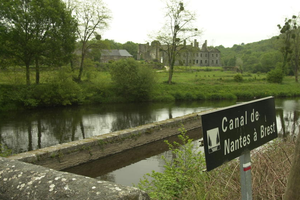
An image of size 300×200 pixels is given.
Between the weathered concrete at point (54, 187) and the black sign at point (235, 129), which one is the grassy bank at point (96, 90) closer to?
the black sign at point (235, 129)

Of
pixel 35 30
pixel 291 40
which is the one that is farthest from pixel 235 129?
pixel 291 40

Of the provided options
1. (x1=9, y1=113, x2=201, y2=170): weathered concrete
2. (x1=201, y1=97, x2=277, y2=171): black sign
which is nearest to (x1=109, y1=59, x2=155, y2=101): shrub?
(x1=9, y1=113, x2=201, y2=170): weathered concrete

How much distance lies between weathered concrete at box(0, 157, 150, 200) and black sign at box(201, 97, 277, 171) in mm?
934

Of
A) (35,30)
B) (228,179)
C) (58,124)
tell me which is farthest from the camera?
(35,30)

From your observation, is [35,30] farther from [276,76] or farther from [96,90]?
[276,76]

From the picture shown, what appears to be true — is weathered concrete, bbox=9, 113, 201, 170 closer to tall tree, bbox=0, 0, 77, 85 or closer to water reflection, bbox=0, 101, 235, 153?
water reflection, bbox=0, 101, 235, 153

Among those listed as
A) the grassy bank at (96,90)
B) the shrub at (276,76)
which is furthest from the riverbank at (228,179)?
the shrub at (276,76)

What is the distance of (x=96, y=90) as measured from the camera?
2997 cm

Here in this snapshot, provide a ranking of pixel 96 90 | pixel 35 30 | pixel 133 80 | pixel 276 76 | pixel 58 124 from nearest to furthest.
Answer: pixel 58 124 → pixel 35 30 → pixel 133 80 → pixel 96 90 → pixel 276 76

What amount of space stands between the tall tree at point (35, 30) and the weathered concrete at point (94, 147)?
18.0 metres

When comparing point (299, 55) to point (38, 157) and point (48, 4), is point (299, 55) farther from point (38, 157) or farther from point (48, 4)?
point (38, 157)

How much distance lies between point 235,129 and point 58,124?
17.0 metres

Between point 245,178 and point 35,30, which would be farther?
point 35,30

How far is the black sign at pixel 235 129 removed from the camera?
6.01ft
